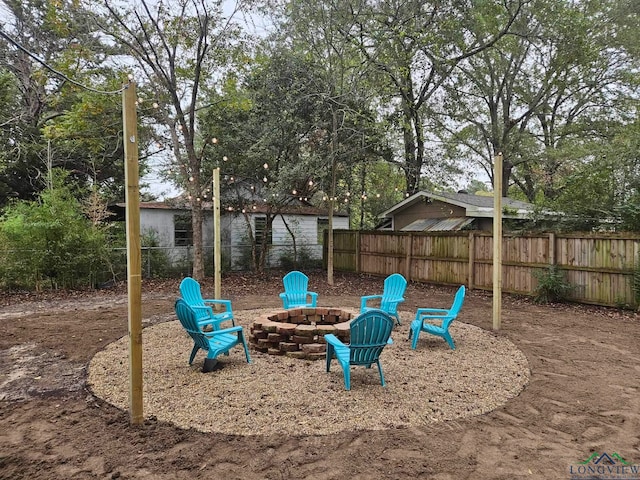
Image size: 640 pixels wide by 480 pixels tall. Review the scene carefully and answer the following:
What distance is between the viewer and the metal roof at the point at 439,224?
37.2 ft

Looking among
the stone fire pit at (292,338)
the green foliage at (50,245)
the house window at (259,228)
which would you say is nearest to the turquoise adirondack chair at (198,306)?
the stone fire pit at (292,338)

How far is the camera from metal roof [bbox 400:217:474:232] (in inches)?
446

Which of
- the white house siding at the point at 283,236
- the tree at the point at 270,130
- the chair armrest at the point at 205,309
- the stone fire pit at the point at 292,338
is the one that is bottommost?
the stone fire pit at the point at 292,338

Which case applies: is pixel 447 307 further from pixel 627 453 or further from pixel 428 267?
pixel 627 453

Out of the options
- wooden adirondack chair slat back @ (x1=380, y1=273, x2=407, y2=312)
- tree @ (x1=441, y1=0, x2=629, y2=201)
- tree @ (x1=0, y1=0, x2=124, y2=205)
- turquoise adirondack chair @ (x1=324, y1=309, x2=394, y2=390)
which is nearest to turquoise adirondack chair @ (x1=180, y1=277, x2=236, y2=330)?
turquoise adirondack chair @ (x1=324, y1=309, x2=394, y2=390)

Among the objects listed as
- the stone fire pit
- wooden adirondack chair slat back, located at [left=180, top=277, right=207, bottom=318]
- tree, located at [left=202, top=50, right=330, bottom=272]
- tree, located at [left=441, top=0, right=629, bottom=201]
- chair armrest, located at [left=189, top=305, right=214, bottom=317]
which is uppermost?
tree, located at [left=441, top=0, right=629, bottom=201]

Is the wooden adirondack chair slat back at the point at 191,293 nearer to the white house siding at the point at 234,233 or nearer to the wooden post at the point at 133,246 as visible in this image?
the wooden post at the point at 133,246

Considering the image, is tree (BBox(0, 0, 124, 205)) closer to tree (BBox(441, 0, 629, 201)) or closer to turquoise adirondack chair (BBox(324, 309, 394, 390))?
turquoise adirondack chair (BBox(324, 309, 394, 390))

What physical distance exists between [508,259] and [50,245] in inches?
424

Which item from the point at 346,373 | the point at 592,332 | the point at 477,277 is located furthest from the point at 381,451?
the point at 477,277

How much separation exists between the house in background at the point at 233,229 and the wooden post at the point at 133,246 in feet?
30.3

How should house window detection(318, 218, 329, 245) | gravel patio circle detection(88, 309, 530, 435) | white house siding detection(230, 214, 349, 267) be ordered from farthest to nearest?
house window detection(318, 218, 329, 245) < white house siding detection(230, 214, 349, 267) < gravel patio circle detection(88, 309, 530, 435)

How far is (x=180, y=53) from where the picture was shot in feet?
33.6

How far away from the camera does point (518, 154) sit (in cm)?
1566
